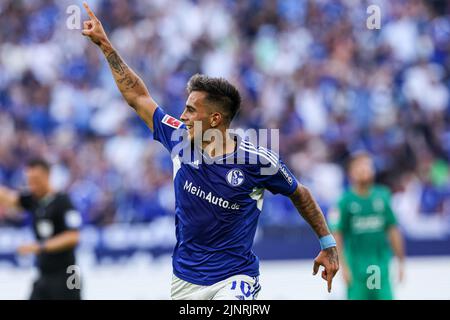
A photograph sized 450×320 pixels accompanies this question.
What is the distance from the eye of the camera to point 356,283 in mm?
10289

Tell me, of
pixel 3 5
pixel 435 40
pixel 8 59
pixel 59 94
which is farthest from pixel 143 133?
pixel 435 40

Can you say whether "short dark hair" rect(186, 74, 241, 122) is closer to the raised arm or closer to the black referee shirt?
the raised arm

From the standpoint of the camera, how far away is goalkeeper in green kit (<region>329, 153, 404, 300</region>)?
10266 millimetres

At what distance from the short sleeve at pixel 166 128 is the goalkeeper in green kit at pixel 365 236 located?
416cm

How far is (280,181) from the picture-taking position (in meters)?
6.41

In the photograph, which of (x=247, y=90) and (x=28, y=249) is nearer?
(x=28, y=249)

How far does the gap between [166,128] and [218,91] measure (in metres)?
0.51

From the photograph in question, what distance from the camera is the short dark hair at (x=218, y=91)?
6.53m
